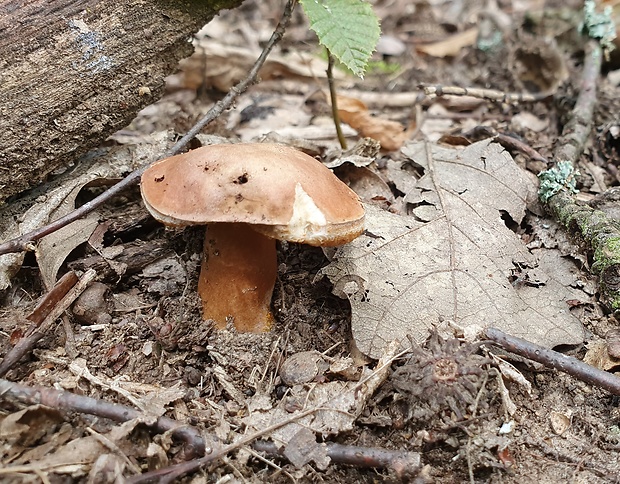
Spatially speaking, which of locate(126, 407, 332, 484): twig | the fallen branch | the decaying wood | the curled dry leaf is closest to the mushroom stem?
locate(126, 407, 332, 484): twig

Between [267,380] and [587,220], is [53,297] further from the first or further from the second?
[587,220]

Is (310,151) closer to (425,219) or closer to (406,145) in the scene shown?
(406,145)

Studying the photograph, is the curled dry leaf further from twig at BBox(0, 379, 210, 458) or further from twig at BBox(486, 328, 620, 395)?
twig at BBox(0, 379, 210, 458)

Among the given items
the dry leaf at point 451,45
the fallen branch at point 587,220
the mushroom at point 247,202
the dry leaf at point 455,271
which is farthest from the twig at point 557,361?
the dry leaf at point 451,45

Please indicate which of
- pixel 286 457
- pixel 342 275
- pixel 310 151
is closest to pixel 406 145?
pixel 310 151

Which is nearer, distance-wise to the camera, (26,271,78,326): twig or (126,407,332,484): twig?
(126,407,332,484): twig

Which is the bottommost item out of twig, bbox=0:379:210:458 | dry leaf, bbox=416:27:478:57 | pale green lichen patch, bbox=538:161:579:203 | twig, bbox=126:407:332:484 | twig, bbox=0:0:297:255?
dry leaf, bbox=416:27:478:57

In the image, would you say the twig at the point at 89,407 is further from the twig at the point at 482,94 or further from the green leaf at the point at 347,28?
the twig at the point at 482,94
